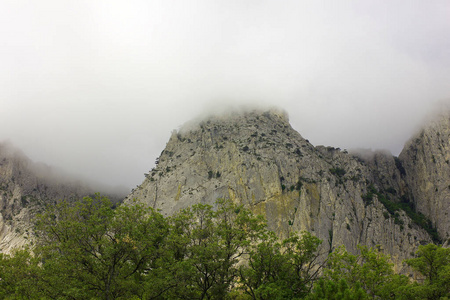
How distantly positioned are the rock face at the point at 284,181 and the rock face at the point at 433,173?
21.2 feet

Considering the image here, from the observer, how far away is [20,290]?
2480cm

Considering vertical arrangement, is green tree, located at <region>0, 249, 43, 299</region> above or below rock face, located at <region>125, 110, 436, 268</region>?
below

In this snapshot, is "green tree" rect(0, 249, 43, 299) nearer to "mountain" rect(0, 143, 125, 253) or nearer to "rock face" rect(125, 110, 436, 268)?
"rock face" rect(125, 110, 436, 268)

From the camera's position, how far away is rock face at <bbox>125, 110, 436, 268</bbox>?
8544cm

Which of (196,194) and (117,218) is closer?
(117,218)

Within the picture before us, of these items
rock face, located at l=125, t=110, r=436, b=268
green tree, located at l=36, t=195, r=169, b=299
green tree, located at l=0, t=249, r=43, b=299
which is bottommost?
green tree, located at l=0, t=249, r=43, b=299

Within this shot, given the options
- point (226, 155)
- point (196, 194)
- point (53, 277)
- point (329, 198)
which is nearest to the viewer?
point (53, 277)

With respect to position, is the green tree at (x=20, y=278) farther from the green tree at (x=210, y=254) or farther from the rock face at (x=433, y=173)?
the rock face at (x=433, y=173)

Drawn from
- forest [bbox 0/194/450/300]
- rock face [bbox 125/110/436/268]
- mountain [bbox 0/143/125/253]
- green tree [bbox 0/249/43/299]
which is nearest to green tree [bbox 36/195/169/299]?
forest [bbox 0/194/450/300]

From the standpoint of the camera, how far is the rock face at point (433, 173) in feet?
293

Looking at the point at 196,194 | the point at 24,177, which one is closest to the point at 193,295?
the point at 196,194

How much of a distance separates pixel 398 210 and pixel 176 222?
82821 mm

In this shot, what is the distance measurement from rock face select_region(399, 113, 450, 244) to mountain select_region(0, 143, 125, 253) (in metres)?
124

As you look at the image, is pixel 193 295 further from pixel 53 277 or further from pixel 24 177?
pixel 24 177
